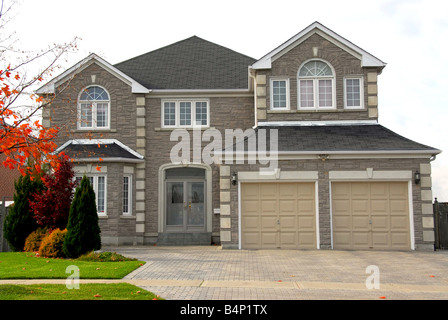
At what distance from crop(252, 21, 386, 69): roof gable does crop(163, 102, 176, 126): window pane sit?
167 inches

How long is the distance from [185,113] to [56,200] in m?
7.28

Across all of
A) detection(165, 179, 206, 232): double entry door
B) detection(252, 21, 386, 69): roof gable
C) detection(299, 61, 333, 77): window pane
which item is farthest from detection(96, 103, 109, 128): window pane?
detection(299, 61, 333, 77): window pane

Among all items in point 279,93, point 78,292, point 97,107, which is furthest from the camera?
point 97,107

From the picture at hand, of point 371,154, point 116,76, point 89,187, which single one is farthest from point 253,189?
point 116,76

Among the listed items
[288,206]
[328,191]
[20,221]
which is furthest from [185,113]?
[20,221]

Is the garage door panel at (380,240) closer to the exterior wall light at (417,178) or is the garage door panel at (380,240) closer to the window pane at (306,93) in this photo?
the exterior wall light at (417,178)

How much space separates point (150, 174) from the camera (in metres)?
20.8

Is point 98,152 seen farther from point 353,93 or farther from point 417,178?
point 417,178

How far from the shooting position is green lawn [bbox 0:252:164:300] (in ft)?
28.9

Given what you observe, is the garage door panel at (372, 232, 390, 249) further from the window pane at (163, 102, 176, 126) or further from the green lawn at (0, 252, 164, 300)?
the window pane at (163, 102, 176, 126)

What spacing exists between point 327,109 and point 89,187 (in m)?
9.72

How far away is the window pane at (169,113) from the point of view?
69.5 ft

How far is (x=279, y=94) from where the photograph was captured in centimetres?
1941
